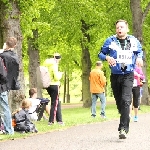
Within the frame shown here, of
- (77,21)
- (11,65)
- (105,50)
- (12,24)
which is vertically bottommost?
(11,65)

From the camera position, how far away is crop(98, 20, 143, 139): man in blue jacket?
944 cm

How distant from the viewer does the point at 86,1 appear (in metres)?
28.5

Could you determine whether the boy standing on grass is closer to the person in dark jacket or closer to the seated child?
the seated child

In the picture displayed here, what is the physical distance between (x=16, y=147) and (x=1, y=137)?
1.53m

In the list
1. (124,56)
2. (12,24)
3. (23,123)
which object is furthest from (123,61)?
(12,24)

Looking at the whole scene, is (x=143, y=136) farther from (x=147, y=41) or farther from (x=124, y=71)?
(x=147, y=41)

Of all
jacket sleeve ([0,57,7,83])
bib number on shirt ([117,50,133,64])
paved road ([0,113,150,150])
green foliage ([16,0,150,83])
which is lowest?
paved road ([0,113,150,150])

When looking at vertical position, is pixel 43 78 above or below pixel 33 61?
below

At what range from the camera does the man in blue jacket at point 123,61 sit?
31.0ft

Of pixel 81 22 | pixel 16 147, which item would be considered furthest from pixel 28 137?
pixel 81 22

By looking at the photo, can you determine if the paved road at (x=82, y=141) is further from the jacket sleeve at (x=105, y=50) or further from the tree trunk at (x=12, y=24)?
the tree trunk at (x=12, y=24)

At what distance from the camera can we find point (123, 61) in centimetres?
948

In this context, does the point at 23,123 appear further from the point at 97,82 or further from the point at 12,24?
the point at 97,82

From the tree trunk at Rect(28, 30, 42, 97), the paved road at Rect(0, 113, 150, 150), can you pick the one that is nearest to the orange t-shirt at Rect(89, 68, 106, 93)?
the paved road at Rect(0, 113, 150, 150)
